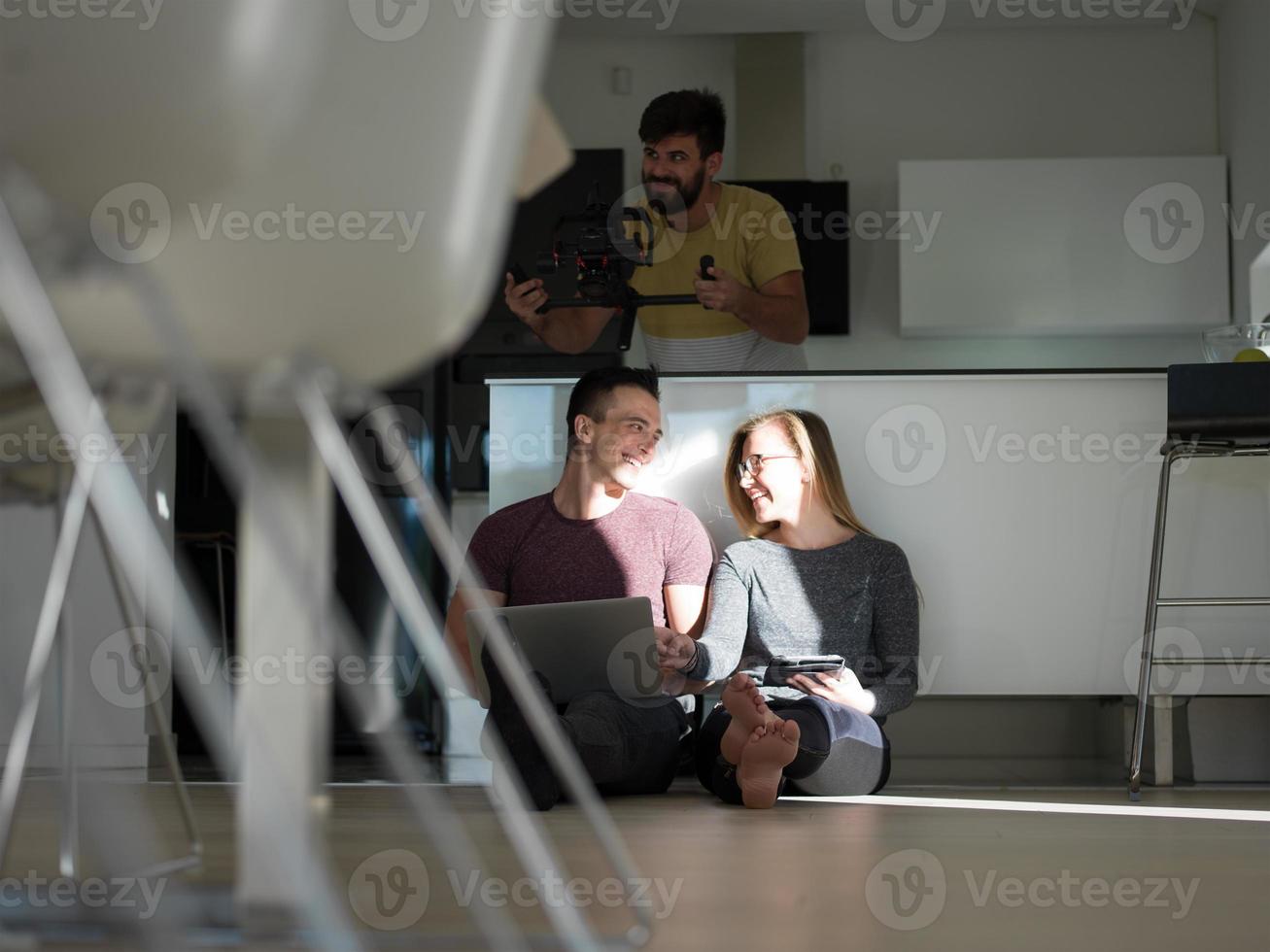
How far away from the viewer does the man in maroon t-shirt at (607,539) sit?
268 centimetres

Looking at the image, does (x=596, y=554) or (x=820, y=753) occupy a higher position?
(x=596, y=554)

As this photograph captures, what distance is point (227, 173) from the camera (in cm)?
64

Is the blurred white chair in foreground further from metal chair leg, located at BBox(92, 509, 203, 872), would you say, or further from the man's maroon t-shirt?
the man's maroon t-shirt

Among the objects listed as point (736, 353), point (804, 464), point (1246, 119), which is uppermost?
point (1246, 119)

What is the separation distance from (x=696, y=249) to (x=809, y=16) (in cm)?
216

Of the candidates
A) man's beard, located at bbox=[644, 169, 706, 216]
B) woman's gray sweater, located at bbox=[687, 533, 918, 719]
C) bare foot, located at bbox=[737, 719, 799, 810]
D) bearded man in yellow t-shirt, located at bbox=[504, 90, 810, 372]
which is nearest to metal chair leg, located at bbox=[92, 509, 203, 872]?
bare foot, located at bbox=[737, 719, 799, 810]

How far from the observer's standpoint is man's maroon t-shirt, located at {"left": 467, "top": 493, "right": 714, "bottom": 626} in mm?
2689

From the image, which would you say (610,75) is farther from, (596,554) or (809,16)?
(596,554)

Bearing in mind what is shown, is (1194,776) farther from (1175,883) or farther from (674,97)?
(674,97)

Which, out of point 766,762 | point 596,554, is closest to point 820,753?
point 766,762

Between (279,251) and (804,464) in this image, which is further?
Answer: (804,464)

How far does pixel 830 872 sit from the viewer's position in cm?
152

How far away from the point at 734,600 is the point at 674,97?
56.1 inches

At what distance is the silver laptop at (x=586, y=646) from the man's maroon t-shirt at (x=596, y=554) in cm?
19
